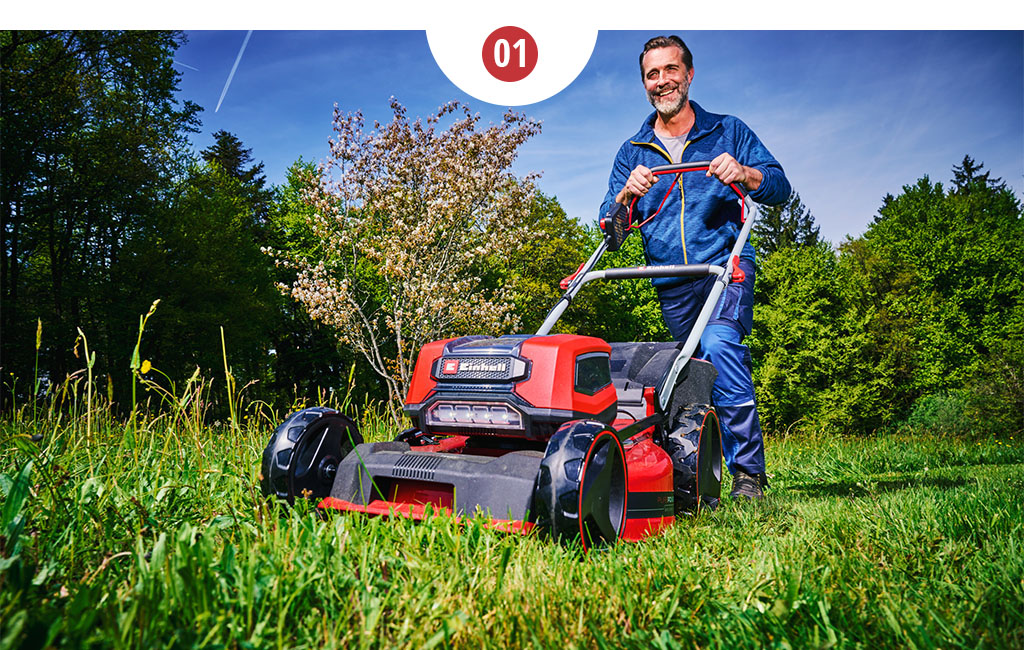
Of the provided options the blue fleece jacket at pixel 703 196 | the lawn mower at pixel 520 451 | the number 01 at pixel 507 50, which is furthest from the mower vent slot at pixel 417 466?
the blue fleece jacket at pixel 703 196

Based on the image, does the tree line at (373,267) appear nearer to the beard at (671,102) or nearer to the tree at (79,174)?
the tree at (79,174)

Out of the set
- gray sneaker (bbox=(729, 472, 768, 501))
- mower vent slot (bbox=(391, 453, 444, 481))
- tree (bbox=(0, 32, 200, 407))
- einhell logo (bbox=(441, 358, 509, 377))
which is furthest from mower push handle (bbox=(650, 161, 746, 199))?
tree (bbox=(0, 32, 200, 407))

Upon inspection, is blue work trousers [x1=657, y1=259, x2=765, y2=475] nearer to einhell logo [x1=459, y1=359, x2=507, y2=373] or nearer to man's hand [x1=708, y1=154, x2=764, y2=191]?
man's hand [x1=708, y1=154, x2=764, y2=191]

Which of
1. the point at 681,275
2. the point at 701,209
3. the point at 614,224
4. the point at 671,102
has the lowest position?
the point at 681,275

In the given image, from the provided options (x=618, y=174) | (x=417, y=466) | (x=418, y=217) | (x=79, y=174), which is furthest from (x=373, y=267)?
(x=417, y=466)

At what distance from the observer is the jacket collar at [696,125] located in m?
4.05

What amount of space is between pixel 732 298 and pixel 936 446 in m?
4.43

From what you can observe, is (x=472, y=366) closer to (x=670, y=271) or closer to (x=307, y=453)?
(x=307, y=453)

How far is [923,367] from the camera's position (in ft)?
74.8

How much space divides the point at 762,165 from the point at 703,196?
1.27 ft

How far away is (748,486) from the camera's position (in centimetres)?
369

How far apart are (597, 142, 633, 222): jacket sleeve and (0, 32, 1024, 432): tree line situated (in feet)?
9.66
